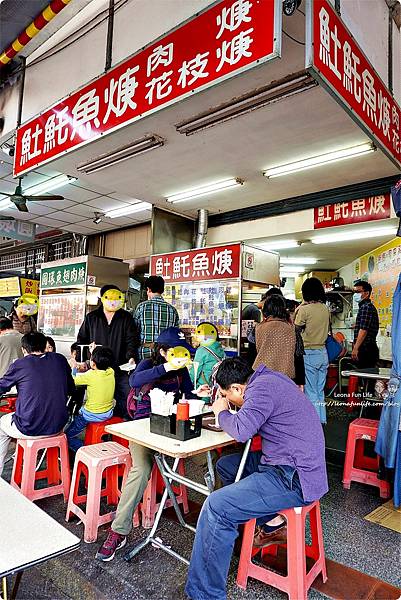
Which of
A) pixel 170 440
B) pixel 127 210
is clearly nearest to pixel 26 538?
pixel 170 440

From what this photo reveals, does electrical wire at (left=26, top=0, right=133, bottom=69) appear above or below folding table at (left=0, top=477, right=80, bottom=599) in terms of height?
above

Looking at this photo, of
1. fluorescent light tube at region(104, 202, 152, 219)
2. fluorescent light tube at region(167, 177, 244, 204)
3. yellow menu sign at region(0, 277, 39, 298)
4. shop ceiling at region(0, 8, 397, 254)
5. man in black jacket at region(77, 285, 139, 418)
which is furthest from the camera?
yellow menu sign at region(0, 277, 39, 298)

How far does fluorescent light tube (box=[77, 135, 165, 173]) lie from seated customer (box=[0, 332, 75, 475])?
1.99 m

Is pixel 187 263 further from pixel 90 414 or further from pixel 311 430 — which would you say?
pixel 311 430

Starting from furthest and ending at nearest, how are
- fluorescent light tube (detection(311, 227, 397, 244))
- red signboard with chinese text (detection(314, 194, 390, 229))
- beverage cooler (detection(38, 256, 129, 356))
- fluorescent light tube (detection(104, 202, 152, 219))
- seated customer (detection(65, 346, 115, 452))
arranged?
beverage cooler (detection(38, 256, 129, 356))
fluorescent light tube (detection(104, 202, 152, 219))
fluorescent light tube (detection(311, 227, 397, 244))
red signboard with chinese text (detection(314, 194, 390, 229))
seated customer (detection(65, 346, 115, 452))

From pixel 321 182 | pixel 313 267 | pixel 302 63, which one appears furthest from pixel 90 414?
pixel 313 267

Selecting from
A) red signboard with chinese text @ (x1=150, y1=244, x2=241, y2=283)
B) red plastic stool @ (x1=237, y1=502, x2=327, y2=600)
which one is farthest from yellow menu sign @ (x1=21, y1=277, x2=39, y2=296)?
red plastic stool @ (x1=237, y1=502, x2=327, y2=600)

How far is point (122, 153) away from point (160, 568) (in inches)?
139

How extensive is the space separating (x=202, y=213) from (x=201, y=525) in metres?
4.91

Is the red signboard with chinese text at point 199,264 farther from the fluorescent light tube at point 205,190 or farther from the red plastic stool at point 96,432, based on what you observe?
the red plastic stool at point 96,432

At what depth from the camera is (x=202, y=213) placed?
6344mm

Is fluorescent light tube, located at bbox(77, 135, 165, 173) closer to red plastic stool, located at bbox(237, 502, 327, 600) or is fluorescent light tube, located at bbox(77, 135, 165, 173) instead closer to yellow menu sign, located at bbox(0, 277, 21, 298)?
red plastic stool, located at bbox(237, 502, 327, 600)

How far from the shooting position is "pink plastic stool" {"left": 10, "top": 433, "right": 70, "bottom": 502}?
10.2 ft

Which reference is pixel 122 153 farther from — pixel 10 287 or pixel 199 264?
pixel 10 287
